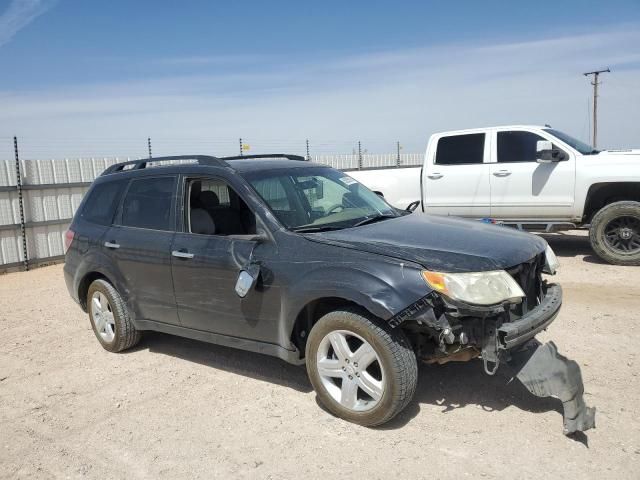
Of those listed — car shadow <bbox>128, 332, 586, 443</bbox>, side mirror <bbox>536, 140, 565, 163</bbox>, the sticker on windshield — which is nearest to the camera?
car shadow <bbox>128, 332, 586, 443</bbox>

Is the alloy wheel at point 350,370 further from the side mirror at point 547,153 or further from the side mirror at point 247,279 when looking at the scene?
the side mirror at point 547,153

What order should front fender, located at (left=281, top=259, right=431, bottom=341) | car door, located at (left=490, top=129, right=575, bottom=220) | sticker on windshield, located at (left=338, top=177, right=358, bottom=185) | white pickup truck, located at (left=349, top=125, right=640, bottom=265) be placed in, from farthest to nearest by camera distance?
car door, located at (left=490, top=129, right=575, bottom=220) < white pickup truck, located at (left=349, top=125, right=640, bottom=265) < sticker on windshield, located at (left=338, top=177, right=358, bottom=185) < front fender, located at (left=281, top=259, right=431, bottom=341)

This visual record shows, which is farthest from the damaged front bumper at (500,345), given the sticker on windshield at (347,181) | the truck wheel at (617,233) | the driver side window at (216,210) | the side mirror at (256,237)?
the truck wheel at (617,233)

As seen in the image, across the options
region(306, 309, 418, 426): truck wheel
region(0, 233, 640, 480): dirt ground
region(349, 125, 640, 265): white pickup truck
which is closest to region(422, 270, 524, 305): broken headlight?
region(306, 309, 418, 426): truck wheel

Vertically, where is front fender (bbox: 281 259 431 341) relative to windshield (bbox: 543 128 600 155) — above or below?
below

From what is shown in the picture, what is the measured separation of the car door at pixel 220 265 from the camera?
425 cm

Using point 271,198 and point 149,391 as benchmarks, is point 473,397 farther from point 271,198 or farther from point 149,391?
point 149,391

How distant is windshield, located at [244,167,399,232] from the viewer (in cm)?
443

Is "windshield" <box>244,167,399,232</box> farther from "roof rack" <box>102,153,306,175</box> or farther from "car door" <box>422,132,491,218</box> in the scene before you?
"car door" <box>422,132,491,218</box>

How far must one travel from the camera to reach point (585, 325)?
5.72 m

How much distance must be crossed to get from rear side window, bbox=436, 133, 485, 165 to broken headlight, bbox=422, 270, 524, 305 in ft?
20.3

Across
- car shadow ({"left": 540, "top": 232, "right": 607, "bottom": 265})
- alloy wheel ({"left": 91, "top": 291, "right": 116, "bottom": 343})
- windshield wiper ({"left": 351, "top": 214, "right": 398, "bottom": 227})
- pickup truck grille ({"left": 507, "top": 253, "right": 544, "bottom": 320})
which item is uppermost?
windshield wiper ({"left": 351, "top": 214, "right": 398, "bottom": 227})

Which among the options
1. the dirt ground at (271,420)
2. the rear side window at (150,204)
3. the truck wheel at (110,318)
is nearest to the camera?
the dirt ground at (271,420)

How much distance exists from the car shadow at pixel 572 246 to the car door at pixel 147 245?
658 centimetres
